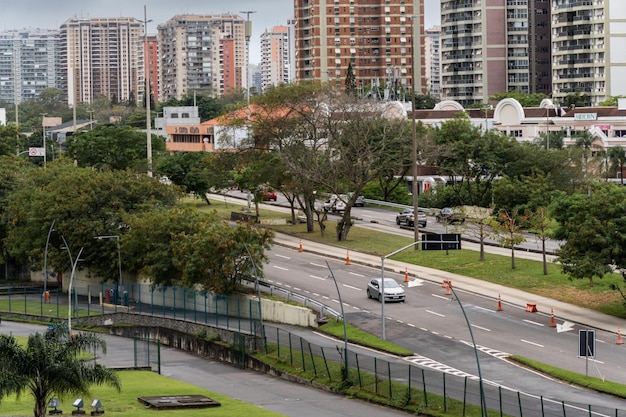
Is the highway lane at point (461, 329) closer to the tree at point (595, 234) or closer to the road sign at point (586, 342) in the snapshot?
the road sign at point (586, 342)

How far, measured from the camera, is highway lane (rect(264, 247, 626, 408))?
5791 centimetres

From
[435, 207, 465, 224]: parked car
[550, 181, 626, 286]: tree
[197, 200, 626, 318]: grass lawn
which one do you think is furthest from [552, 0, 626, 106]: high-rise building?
[550, 181, 626, 286]: tree

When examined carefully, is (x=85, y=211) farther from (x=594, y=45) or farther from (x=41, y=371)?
(x=594, y=45)

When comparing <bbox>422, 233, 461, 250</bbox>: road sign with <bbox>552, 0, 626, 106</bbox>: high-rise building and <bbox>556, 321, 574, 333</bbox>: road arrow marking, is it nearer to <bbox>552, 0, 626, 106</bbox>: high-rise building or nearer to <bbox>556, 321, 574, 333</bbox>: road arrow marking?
<bbox>556, 321, 574, 333</bbox>: road arrow marking

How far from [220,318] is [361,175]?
26.1 meters

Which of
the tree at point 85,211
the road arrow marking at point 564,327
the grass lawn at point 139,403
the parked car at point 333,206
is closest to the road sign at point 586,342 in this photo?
the road arrow marking at point 564,327

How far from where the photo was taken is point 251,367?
6694 cm

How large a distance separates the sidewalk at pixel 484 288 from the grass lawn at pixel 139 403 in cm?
2221

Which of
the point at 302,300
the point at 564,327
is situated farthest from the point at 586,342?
the point at 302,300

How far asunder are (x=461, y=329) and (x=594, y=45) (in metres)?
136

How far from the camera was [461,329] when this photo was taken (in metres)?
67.2

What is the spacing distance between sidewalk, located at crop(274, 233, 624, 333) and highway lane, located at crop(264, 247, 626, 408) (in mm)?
1283

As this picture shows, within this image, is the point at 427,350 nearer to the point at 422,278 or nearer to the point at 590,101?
the point at 422,278

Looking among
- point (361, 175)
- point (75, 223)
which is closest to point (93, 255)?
point (75, 223)
